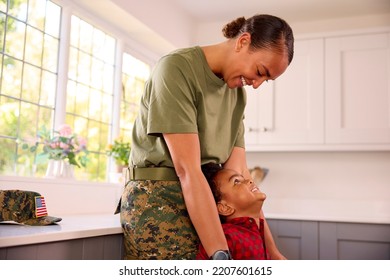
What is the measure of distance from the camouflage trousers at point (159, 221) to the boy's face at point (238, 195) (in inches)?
7.1

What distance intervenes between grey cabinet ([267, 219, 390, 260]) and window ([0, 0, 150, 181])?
1145 mm

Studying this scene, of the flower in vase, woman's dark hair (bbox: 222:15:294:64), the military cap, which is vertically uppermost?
woman's dark hair (bbox: 222:15:294:64)

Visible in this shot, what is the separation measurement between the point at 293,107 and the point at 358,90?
1.40ft

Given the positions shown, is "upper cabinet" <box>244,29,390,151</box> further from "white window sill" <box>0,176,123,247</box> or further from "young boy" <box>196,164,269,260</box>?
"young boy" <box>196,164,269,260</box>

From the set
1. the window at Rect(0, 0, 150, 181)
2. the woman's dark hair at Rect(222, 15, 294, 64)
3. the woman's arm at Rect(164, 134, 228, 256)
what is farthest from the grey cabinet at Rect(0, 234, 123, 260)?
the window at Rect(0, 0, 150, 181)

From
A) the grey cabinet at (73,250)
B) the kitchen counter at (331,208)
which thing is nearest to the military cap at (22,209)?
the grey cabinet at (73,250)

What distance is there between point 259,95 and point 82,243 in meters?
2.19

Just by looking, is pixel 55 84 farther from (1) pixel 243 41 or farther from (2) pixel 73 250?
(1) pixel 243 41

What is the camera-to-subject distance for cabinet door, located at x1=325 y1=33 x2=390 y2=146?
10.1 ft

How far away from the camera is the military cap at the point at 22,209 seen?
1.43 metres

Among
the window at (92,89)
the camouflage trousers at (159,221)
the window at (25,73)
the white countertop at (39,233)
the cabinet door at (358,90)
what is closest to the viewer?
the white countertop at (39,233)

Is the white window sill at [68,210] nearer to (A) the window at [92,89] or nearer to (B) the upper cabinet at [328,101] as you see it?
(A) the window at [92,89]

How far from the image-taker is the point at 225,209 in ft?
4.67
